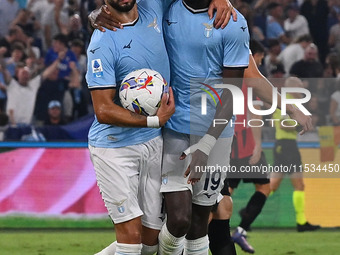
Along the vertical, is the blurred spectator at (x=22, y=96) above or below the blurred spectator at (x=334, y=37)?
below

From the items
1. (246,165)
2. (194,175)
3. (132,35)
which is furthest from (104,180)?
(246,165)

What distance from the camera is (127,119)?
6000mm

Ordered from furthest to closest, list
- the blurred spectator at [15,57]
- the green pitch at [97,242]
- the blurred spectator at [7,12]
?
the blurred spectator at [7,12] < the blurred spectator at [15,57] < the green pitch at [97,242]

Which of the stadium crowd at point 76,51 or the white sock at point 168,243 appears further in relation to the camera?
the stadium crowd at point 76,51

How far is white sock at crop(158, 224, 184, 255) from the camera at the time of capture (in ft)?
20.7

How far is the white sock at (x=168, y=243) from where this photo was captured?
632cm

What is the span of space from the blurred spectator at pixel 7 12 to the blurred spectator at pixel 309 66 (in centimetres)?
443

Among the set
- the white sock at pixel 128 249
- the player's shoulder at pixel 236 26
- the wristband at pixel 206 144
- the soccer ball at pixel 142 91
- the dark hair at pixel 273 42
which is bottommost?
the dark hair at pixel 273 42

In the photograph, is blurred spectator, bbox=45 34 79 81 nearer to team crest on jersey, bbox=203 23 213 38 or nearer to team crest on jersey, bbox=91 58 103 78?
team crest on jersey, bbox=203 23 213 38

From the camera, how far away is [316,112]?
460 inches

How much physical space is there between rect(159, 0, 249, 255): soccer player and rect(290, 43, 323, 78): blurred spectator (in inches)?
250

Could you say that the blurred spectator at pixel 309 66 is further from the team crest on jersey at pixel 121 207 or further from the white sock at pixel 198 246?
the team crest on jersey at pixel 121 207

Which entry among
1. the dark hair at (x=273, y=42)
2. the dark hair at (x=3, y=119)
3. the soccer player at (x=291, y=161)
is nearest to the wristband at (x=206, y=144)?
the soccer player at (x=291, y=161)

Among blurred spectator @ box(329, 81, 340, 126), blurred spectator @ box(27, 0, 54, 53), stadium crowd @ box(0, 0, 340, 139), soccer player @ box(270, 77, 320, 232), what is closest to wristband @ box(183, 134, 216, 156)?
soccer player @ box(270, 77, 320, 232)
